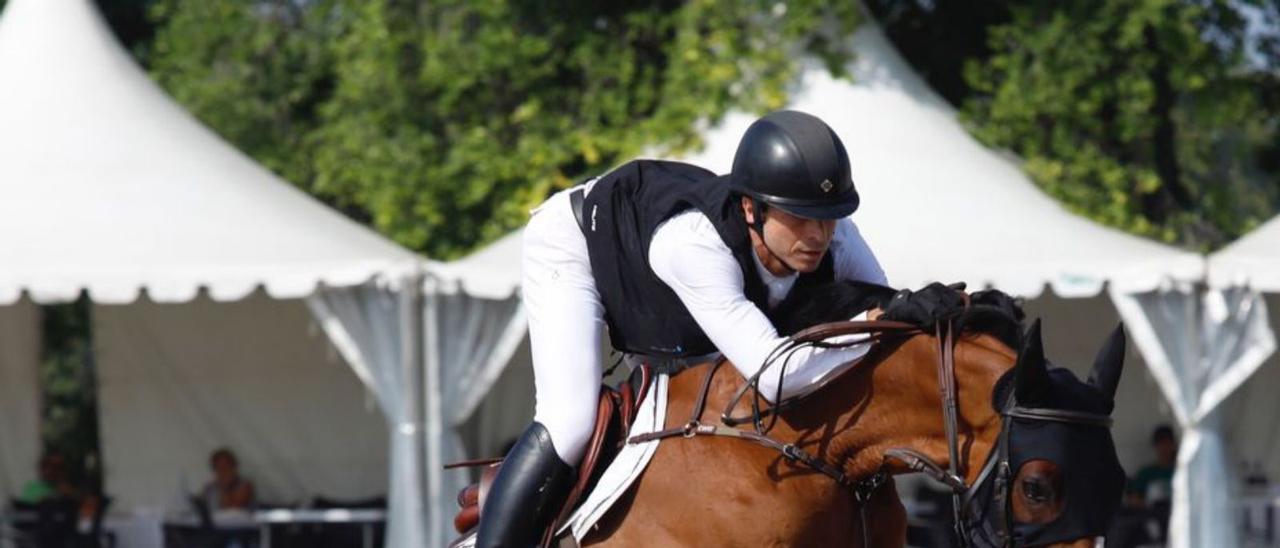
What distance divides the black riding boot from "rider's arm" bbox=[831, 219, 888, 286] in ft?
2.54

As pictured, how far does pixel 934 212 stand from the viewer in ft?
36.5

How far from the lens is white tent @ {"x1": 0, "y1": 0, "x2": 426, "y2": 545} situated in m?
10.7

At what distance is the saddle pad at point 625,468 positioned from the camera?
14.7 ft

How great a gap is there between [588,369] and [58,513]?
8741mm

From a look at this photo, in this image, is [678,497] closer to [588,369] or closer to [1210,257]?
[588,369]

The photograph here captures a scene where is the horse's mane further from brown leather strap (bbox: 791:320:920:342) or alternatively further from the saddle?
the saddle

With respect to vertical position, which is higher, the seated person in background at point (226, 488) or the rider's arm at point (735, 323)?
the rider's arm at point (735, 323)

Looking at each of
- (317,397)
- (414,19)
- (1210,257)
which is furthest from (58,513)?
(1210,257)

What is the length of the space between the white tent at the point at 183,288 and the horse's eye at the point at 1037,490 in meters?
7.18

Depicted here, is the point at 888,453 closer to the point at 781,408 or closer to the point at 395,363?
the point at 781,408

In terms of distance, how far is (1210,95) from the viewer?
47.1 ft

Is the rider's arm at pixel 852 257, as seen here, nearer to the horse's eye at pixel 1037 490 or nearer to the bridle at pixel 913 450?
the bridle at pixel 913 450

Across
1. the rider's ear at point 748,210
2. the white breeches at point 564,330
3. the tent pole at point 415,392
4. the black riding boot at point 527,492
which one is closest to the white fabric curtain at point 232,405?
the tent pole at point 415,392

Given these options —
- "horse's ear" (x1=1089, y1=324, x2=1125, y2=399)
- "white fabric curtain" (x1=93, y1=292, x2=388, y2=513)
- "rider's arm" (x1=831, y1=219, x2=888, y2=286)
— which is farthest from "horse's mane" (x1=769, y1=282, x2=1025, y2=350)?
"white fabric curtain" (x1=93, y1=292, x2=388, y2=513)
